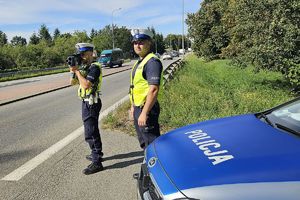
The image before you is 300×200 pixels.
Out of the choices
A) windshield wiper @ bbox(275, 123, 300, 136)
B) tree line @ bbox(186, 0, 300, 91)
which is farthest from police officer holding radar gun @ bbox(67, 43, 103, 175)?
tree line @ bbox(186, 0, 300, 91)

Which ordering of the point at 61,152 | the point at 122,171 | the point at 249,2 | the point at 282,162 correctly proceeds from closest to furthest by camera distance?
the point at 282,162
the point at 122,171
the point at 61,152
the point at 249,2

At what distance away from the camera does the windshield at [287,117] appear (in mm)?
3079

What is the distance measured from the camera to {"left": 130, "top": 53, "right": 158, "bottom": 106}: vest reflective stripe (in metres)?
4.29

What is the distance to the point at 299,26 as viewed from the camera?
13.7m

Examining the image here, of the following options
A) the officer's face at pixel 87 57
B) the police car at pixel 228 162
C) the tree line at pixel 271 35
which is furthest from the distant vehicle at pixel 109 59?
the police car at pixel 228 162

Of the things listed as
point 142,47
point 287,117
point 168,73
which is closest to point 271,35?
point 168,73

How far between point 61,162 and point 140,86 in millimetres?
1989

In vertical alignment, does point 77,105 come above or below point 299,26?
below

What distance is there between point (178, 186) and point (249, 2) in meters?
14.5

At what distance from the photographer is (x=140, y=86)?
4.38 metres

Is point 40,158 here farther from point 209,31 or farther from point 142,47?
point 209,31

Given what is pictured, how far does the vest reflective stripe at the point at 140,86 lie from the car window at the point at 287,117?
139cm

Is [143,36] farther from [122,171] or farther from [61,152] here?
[61,152]

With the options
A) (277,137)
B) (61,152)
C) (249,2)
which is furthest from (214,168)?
(249,2)
